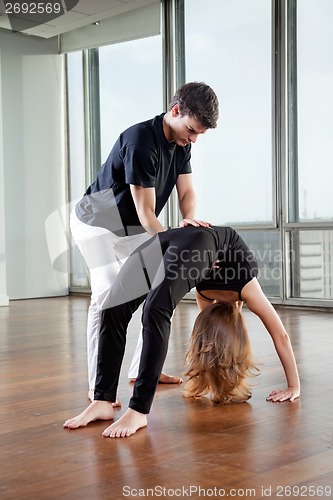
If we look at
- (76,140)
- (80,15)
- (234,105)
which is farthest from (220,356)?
(76,140)

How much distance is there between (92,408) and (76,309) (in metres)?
4.10

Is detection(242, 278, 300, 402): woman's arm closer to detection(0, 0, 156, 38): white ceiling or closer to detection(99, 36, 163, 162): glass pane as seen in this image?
detection(0, 0, 156, 38): white ceiling

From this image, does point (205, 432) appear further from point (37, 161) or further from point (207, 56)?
Result: point (37, 161)

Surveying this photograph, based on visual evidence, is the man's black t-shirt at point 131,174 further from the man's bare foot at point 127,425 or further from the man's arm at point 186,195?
the man's bare foot at point 127,425

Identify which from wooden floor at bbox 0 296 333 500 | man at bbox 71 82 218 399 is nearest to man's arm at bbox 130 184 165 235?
man at bbox 71 82 218 399

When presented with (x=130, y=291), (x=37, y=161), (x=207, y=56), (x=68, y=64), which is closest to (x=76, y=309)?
(x=37, y=161)

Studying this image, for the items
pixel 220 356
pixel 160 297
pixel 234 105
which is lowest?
pixel 220 356

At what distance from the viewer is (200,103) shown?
2377 mm

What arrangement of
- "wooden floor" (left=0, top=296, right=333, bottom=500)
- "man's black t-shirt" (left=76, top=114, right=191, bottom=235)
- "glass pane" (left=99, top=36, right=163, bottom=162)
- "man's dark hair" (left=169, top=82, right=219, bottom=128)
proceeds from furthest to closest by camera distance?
"glass pane" (left=99, top=36, right=163, bottom=162), "man's black t-shirt" (left=76, top=114, right=191, bottom=235), "man's dark hair" (left=169, top=82, right=219, bottom=128), "wooden floor" (left=0, top=296, right=333, bottom=500)

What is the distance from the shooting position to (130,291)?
2.28m

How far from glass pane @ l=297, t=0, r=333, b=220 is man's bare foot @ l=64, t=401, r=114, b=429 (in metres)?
4.09

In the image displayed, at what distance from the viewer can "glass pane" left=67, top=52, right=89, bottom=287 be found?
800 cm

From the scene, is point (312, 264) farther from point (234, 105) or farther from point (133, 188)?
point (133, 188)

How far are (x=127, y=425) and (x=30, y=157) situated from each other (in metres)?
6.07
